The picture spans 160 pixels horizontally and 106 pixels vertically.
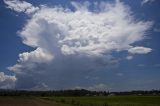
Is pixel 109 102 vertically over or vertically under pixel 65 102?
over

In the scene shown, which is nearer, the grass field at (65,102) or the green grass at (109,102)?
the grass field at (65,102)

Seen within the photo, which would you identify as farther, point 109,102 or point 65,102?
point 109,102

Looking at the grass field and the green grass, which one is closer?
the grass field
